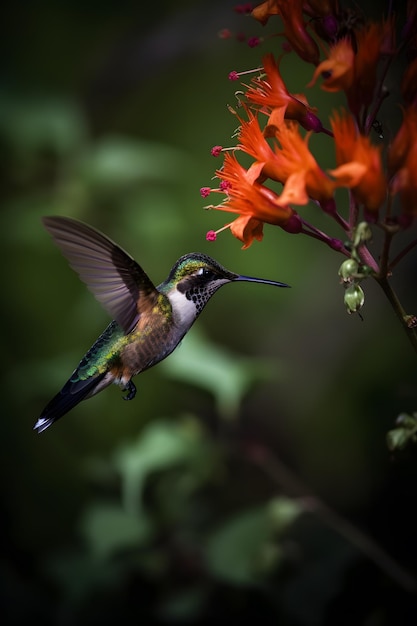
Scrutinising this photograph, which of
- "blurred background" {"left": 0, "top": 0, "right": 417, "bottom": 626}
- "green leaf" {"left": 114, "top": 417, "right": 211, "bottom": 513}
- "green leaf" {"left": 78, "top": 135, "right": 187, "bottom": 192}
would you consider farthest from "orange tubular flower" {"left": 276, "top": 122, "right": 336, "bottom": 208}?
"green leaf" {"left": 78, "top": 135, "right": 187, "bottom": 192}

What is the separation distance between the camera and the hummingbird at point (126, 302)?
1.11 meters

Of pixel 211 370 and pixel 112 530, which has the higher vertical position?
pixel 211 370

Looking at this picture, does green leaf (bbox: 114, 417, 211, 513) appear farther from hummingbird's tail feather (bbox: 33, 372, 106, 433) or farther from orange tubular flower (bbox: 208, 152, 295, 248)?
orange tubular flower (bbox: 208, 152, 295, 248)

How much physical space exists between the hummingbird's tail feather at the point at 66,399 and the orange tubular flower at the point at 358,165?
57cm

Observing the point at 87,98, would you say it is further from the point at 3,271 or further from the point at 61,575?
the point at 61,575

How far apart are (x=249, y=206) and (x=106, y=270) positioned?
256 mm

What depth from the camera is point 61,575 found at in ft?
7.52

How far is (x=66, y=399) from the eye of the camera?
127 centimetres

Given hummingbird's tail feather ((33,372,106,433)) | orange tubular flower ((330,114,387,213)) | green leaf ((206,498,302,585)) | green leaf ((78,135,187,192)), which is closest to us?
orange tubular flower ((330,114,387,213))

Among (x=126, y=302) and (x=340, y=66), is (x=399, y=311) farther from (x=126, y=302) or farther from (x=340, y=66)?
(x=126, y=302)

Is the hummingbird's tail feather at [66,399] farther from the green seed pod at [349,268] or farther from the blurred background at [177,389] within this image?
the blurred background at [177,389]

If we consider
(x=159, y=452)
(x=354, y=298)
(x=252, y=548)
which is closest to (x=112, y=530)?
(x=159, y=452)

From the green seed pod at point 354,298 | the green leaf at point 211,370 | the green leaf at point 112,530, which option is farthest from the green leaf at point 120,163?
the green seed pod at point 354,298

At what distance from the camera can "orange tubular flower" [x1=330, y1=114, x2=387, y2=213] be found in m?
0.97
